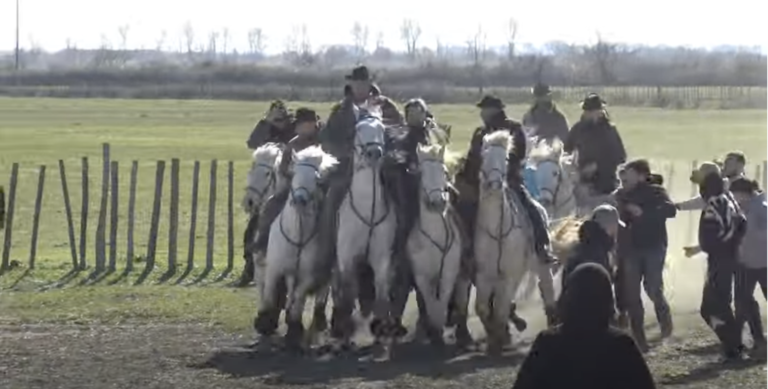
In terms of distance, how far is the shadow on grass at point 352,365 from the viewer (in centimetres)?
1187

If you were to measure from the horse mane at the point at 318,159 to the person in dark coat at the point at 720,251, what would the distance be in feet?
10.3

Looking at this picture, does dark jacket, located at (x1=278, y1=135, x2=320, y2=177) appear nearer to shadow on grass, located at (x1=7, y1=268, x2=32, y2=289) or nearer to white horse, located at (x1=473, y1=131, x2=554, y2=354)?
white horse, located at (x1=473, y1=131, x2=554, y2=354)

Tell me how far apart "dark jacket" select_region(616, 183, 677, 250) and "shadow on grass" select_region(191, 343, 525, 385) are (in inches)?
59.3

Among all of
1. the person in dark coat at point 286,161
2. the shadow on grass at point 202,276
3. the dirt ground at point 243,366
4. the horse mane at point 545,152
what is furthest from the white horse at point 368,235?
the shadow on grass at point 202,276

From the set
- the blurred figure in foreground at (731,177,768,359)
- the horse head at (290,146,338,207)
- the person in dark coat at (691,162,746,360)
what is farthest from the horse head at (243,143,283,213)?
the blurred figure in foreground at (731,177,768,359)

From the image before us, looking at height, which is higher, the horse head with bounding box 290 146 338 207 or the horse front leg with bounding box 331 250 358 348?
the horse head with bounding box 290 146 338 207

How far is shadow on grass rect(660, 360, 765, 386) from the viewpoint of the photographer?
11500 mm

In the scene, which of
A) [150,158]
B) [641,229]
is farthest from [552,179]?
[150,158]

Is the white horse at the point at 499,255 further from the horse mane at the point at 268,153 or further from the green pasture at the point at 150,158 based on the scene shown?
the green pasture at the point at 150,158

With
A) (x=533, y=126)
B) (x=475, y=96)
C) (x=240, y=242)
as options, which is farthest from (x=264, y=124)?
(x=475, y=96)

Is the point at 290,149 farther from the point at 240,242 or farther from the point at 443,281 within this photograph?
the point at 240,242

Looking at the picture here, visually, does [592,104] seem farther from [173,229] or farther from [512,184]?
[173,229]

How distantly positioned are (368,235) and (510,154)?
1447 mm

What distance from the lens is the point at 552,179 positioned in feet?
50.4
